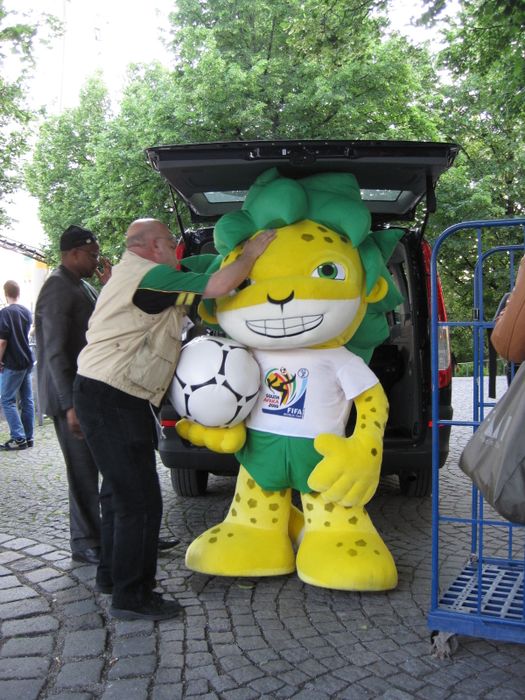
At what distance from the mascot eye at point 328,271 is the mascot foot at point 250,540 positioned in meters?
1.20

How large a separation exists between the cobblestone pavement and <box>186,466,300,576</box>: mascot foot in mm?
120

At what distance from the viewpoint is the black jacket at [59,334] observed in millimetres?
3920

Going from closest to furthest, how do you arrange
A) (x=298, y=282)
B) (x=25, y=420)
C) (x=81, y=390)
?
(x=81, y=390)
(x=298, y=282)
(x=25, y=420)

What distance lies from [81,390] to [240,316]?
2.99 feet

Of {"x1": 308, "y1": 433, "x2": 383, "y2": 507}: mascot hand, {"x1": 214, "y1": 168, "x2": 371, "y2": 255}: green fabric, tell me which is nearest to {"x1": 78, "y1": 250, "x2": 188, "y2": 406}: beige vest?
{"x1": 214, "y1": 168, "x2": 371, "y2": 255}: green fabric

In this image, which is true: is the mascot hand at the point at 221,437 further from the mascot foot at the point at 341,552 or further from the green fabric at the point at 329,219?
the green fabric at the point at 329,219

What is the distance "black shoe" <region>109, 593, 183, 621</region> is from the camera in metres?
3.30

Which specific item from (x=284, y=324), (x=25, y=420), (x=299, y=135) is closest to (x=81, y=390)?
(x=284, y=324)

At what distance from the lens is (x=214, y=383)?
11.5 feet

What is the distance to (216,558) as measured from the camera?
12.1 feet

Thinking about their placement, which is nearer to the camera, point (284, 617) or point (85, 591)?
point (284, 617)

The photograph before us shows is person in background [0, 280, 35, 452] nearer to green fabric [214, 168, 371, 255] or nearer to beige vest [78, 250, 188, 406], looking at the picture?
green fabric [214, 168, 371, 255]

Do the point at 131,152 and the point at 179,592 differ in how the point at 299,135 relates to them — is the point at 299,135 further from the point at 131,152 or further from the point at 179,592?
the point at 179,592

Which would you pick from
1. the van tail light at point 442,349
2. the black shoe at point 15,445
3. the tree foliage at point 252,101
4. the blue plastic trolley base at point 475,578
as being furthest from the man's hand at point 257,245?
the tree foliage at point 252,101
